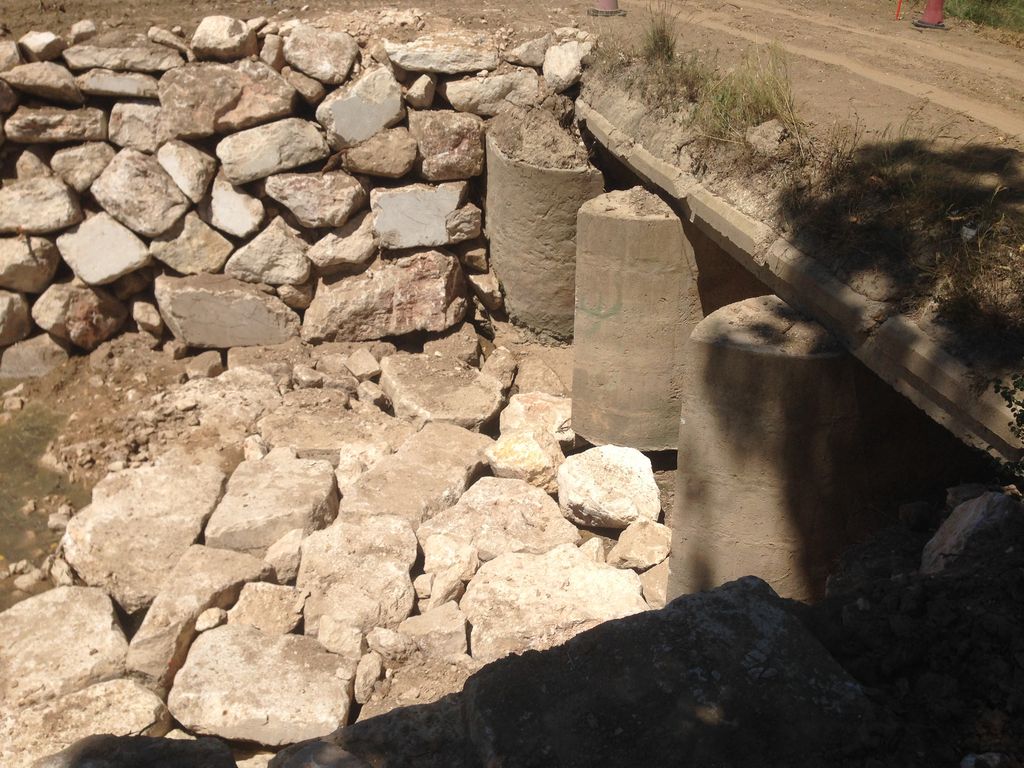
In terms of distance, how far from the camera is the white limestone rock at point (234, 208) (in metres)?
7.18

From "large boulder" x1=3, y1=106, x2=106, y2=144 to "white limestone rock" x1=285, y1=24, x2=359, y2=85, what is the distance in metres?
1.55

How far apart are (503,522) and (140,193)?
3.81 m

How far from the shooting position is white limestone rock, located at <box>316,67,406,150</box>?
7.00 metres

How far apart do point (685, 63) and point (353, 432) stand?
129 inches

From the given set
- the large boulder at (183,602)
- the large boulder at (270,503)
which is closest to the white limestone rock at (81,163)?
the large boulder at (270,503)

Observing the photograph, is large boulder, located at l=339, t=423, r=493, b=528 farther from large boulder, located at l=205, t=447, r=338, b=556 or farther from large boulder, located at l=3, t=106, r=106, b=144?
large boulder, located at l=3, t=106, r=106, b=144

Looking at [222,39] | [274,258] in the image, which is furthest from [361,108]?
[274,258]

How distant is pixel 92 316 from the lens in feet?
24.1

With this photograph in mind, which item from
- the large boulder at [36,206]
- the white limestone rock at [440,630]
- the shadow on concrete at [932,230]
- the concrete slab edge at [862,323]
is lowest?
the white limestone rock at [440,630]

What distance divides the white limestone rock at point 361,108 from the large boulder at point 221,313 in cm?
134

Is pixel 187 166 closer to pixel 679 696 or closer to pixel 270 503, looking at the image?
pixel 270 503

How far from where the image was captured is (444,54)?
7.02 metres

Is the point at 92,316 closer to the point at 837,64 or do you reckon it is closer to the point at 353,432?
the point at 353,432

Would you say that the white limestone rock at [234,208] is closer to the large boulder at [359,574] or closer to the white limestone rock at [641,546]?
the large boulder at [359,574]
